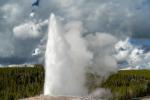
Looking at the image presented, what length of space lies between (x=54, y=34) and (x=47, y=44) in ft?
6.23

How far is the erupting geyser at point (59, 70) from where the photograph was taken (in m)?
56.7

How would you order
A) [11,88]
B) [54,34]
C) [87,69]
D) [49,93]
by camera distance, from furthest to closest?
[11,88] → [87,69] → [54,34] → [49,93]

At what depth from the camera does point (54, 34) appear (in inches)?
2394

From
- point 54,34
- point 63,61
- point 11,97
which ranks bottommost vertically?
point 11,97

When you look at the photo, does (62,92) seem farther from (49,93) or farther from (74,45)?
(74,45)

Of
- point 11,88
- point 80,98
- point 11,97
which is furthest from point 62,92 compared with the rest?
point 11,88

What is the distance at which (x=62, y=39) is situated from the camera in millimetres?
60594

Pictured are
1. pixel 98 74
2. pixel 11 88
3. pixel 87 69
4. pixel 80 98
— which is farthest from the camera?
pixel 11 88

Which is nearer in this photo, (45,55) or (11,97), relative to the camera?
(45,55)

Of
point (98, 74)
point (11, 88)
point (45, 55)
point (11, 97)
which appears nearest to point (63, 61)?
point (45, 55)

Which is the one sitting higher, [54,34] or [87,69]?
[54,34]

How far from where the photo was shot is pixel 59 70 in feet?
188

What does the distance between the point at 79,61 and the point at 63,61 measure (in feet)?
20.0

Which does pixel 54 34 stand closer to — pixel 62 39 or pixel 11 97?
pixel 62 39
